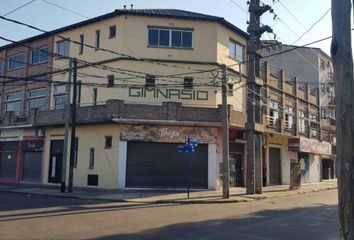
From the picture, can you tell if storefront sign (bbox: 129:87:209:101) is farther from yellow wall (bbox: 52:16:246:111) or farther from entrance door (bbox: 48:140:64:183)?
entrance door (bbox: 48:140:64:183)

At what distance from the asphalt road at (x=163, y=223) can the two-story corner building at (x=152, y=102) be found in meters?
10.8

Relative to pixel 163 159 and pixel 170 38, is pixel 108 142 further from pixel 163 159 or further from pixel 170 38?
pixel 170 38

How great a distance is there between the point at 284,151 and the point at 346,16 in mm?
34740

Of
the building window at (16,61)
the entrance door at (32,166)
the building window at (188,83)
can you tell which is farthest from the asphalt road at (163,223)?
the building window at (16,61)

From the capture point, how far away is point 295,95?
42094 mm

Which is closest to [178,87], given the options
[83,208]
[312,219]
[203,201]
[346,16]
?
[203,201]

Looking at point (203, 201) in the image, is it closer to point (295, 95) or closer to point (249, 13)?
point (249, 13)

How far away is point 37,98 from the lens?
35.8 m

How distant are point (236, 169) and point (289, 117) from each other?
1072cm

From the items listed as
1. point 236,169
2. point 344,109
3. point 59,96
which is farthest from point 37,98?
point 344,109

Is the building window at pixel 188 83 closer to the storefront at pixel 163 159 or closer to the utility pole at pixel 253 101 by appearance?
the storefront at pixel 163 159

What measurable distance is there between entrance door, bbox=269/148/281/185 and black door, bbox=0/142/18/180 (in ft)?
68.8

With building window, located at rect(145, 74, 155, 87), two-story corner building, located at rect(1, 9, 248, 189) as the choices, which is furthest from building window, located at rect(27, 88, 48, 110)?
building window, located at rect(145, 74, 155, 87)

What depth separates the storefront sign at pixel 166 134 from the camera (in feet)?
93.3
